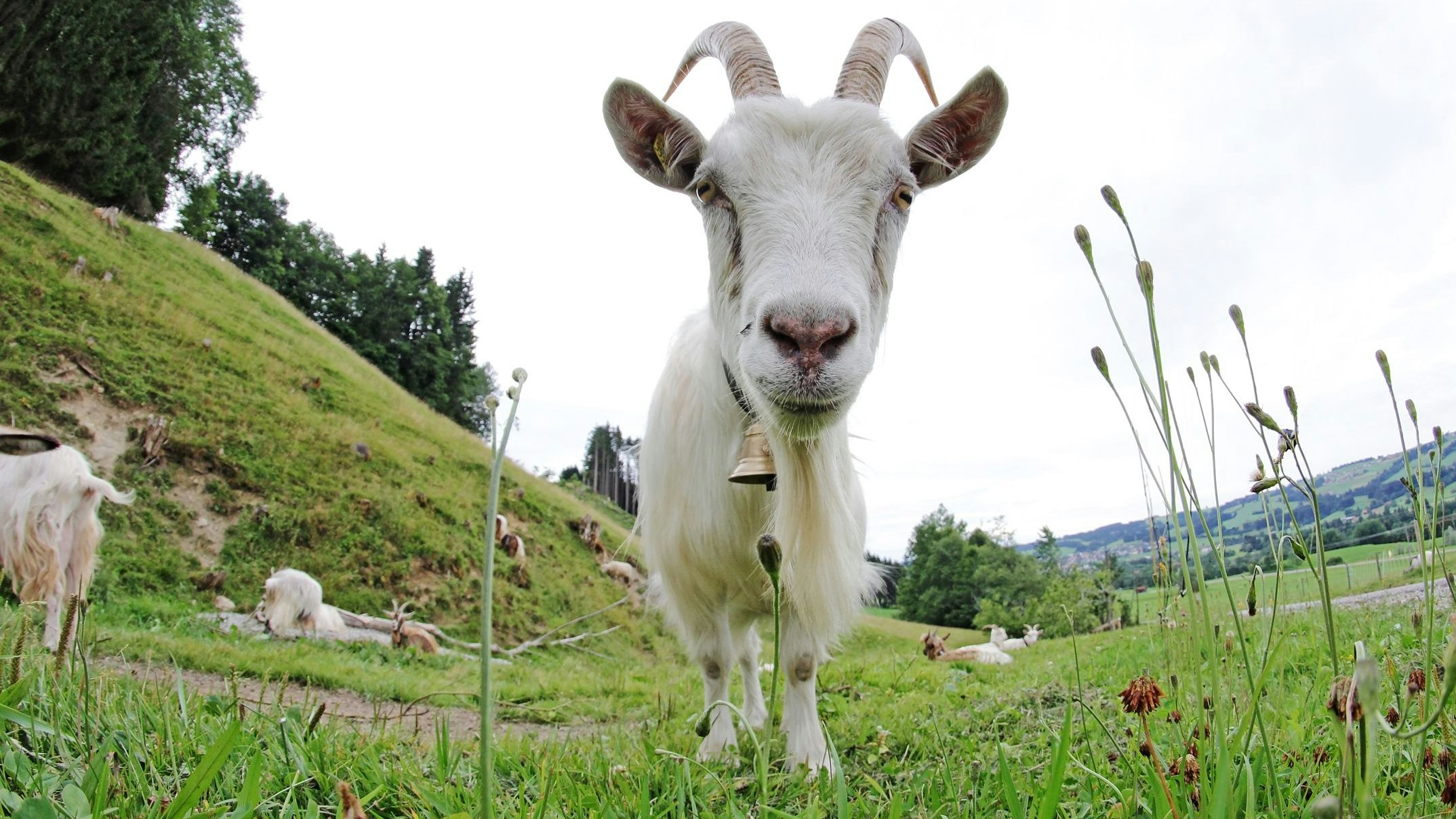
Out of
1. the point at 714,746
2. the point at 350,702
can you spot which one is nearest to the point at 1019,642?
the point at 350,702

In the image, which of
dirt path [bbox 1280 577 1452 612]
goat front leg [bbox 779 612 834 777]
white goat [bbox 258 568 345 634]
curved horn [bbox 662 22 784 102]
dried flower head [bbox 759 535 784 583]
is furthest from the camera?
white goat [bbox 258 568 345 634]

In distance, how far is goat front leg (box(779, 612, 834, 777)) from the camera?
302 centimetres

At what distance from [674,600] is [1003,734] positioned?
5.07 feet

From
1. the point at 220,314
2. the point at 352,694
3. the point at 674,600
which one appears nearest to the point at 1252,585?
the point at 674,600

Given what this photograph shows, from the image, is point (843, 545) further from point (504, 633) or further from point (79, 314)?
point (79, 314)

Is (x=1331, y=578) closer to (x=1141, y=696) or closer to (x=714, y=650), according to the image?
(x=1141, y=696)

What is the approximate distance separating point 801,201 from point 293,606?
9.27m

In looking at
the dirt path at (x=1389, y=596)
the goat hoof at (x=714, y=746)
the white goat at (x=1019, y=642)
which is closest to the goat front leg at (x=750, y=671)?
the goat hoof at (x=714, y=746)

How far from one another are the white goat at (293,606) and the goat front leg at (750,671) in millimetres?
7224

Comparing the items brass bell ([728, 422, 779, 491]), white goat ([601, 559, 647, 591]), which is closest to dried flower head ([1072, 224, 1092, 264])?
brass bell ([728, 422, 779, 491])

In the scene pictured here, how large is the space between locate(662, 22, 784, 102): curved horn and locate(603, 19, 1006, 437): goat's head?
0.01 m

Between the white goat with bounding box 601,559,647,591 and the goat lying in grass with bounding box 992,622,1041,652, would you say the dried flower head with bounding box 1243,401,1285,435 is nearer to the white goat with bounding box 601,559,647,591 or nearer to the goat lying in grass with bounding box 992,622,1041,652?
the goat lying in grass with bounding box 992,622,1041,652

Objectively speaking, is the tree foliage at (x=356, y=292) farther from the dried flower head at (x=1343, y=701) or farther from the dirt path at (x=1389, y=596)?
the dried flower head at (x=1343, y=701)

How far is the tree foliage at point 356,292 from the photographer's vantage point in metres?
45.9
